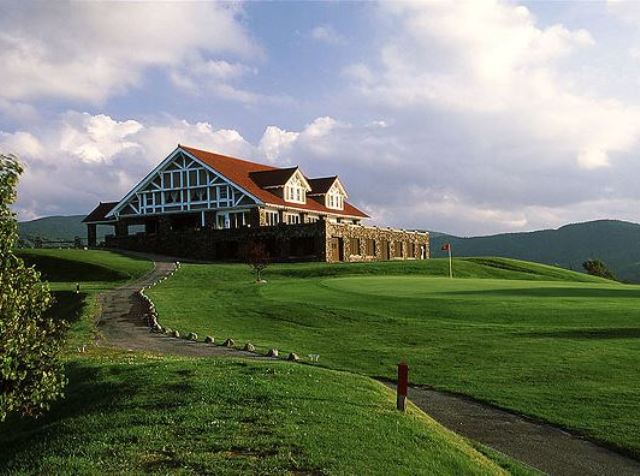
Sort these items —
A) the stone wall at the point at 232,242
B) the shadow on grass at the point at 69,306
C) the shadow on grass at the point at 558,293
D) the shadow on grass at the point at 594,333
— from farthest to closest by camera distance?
the stone wall at the point at 232,242 → the shadow on grass at the point at 558,293 → the shadow on grass at the point at 69,306 → the shadow on grass at the point at 594,333

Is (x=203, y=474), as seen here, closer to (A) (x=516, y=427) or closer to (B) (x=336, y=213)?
(A) (x=516, y=427)

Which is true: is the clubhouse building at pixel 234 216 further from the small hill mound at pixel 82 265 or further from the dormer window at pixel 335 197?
the small hill mound at pixel 82 265

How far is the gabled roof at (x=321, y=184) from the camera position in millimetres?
91875

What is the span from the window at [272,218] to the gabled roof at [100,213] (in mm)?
23763

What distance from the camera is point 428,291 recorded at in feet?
136

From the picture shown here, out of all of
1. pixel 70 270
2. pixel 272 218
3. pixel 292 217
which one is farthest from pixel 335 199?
pixel 70 270

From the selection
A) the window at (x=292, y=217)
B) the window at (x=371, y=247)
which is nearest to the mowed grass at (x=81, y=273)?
the window at (x=292, y=217)

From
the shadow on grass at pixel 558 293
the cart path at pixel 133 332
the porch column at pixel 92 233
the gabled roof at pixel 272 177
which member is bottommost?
the cart path at pixel 133 332

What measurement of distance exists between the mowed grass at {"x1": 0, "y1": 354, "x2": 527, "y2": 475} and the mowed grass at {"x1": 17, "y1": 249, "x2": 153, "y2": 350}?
21191 mm

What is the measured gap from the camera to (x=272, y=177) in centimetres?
8444

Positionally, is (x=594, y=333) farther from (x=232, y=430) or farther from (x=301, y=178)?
(x=301, y=178)

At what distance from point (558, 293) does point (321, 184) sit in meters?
54.4

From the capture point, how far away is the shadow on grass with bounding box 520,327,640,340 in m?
26.2

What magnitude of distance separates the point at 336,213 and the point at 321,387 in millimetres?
76848
